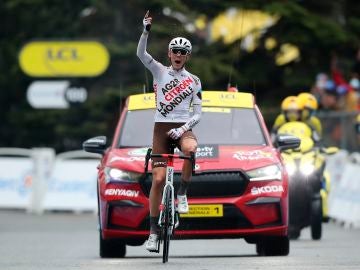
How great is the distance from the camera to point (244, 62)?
123ft

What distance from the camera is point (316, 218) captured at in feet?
66.4

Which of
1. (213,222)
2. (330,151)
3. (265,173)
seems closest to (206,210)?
(213,222)

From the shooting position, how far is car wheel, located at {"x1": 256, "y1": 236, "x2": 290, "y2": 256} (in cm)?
1584

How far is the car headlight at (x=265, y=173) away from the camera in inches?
610

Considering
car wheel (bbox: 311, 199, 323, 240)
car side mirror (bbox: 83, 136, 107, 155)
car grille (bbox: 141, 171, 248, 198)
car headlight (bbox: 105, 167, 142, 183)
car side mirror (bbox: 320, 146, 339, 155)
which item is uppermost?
car side mirror (bbox: 320, 146, 339, 155)

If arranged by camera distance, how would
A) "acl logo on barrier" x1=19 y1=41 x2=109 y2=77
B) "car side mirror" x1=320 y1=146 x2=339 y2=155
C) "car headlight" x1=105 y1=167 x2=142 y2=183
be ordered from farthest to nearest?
"acl logo on barrier" x1=19 y1=41 x2=109 y2=77, "car side mirror" x1=320 y1=146 x2=339 y2=155, "car headlight" x1=105 y1=167 x2=142 y2=183

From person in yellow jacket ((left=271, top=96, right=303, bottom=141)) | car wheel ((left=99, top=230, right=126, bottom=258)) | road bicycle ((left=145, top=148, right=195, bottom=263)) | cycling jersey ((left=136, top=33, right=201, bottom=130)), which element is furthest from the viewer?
person in yellow jacket ((left=271, top=96, right=303, bottom=141))

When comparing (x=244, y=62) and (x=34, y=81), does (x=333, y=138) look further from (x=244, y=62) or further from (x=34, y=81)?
(x=34, y=81)

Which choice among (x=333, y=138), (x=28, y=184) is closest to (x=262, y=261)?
(x=333, y=138)

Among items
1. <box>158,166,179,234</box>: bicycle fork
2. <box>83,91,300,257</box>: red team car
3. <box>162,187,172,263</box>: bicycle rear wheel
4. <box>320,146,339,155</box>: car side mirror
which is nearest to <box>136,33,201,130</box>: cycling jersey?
<box>158,166,179,234</box>: bicycle fork

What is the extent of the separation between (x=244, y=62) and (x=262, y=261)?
75.9 feet

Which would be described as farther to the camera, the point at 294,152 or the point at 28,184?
the point at 28,184

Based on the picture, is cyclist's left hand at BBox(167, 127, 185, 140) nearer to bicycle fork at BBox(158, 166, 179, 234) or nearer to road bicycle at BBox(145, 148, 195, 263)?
road bicycle at BBox(145, 148, 195, 263)

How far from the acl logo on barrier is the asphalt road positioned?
1206 centimetres
